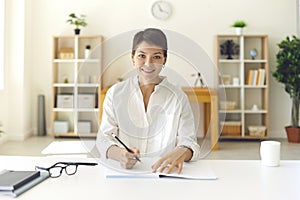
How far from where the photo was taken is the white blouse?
1.28 meters

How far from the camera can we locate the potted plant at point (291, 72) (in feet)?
16.2

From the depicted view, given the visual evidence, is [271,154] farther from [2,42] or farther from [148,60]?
[2,42]

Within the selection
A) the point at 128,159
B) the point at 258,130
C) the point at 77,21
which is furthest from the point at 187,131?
the point at 77,21

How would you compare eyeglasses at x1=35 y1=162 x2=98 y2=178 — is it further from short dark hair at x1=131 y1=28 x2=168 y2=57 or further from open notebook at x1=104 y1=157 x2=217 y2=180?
short dark hair at x1=131 y1=28 x2=168 y2=57

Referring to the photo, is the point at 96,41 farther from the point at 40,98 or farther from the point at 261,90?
the point at 261,90

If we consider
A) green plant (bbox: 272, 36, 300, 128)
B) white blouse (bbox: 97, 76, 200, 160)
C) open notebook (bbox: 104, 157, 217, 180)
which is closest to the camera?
open notebook (bbox: 104, 157, 217, 180)

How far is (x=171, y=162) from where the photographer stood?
121 centimetres

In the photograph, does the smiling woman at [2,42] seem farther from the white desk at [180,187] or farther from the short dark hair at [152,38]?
the short dark hair at [152,38]

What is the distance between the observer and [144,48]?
1.24 m

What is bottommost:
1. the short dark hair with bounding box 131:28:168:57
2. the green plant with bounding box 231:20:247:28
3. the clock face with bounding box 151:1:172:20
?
the short dark hair with bounding box 131:28:168:57

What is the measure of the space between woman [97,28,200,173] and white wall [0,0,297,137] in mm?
4144

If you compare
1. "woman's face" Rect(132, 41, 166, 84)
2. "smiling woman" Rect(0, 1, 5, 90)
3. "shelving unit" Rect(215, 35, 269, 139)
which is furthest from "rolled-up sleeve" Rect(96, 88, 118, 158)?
"smiling woman" Rect(0, 1, 5, 90)

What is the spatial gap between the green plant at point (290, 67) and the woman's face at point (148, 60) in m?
4.07

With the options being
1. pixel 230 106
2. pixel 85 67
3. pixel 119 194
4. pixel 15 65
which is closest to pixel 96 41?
pixel 15 65
